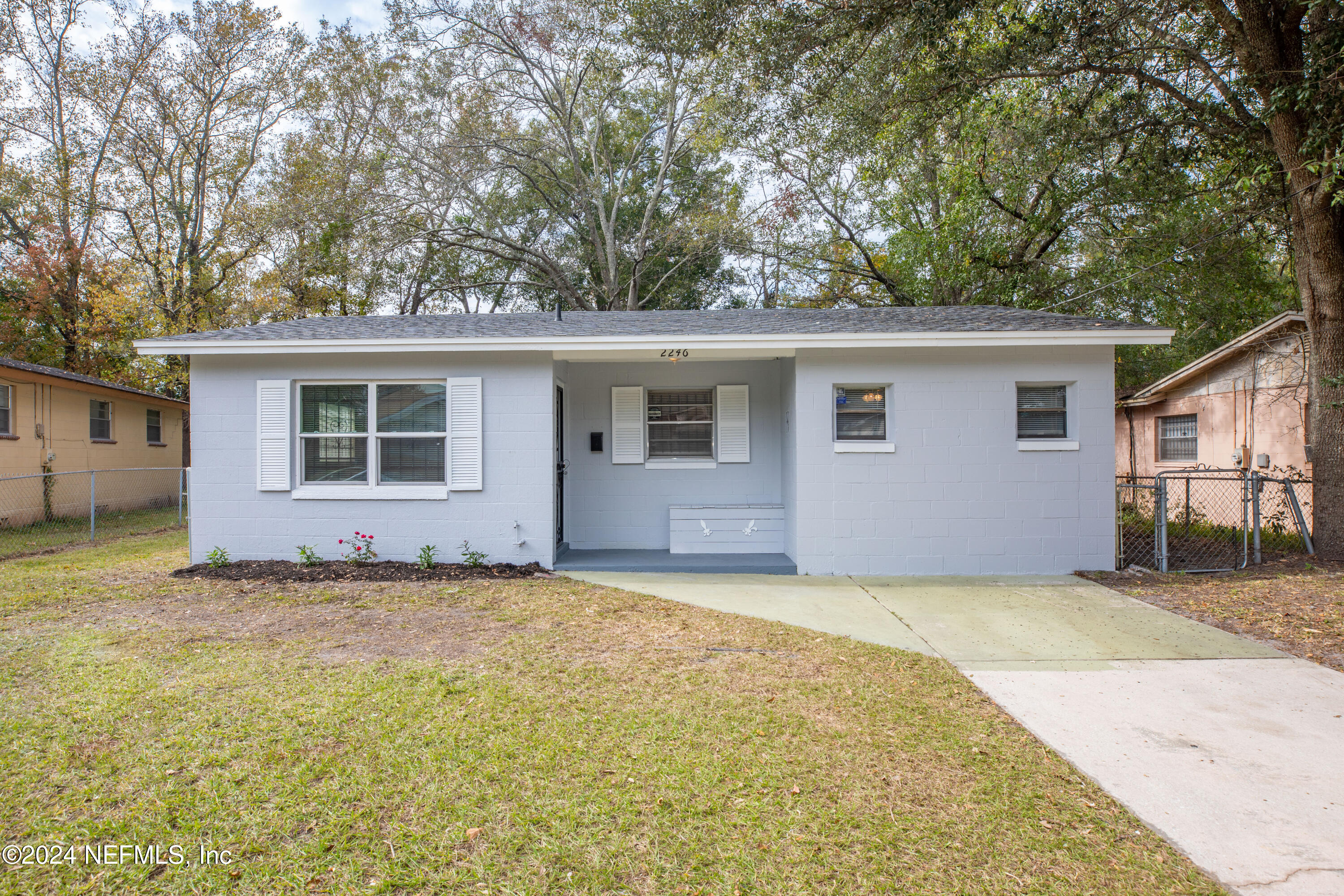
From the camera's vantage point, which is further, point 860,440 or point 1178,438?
point 1178,438

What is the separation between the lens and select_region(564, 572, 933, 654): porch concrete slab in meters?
5.27

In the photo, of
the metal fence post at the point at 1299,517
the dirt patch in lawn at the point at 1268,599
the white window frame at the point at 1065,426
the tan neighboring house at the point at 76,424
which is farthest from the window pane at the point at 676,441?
the tan neighboring house at the point at 76,424

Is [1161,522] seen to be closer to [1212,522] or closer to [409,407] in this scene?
[1212,522]

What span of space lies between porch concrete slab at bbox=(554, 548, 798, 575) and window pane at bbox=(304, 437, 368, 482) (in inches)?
97.2

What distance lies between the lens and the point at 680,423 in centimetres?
885

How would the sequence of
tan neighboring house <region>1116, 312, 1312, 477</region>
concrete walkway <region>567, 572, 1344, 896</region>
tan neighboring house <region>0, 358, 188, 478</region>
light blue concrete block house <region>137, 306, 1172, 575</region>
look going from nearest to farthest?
concrete walkway <region>567, 572, 1344, 896</region> → light blue concrete block house <region>137, 306, 1172, 575</region> → tan neighboring house <region>1116, 312, 1312, 477</region> → tan neighboring house <region>0, 358, 188, 478</region>

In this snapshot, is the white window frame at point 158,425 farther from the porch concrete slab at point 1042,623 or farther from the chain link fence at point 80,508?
the porch concrete slab at point 1042,623

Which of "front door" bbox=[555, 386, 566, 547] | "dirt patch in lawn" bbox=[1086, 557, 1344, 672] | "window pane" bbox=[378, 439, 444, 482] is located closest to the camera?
"dirt patch in lawn" bbox=[1086, 557, 1344, 672]

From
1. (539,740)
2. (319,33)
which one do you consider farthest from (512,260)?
(539,740)

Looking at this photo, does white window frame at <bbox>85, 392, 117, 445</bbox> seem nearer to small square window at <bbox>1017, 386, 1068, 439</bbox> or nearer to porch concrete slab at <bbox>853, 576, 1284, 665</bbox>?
porch concrete slab at <bbox>853, 576, 1284, 665</bbox>

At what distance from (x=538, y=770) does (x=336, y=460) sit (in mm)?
5840

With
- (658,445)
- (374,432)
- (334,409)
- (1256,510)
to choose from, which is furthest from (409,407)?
(1256,510)

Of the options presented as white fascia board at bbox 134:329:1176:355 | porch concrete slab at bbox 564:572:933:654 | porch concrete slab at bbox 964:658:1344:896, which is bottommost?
porch concrete slab at bbox 964:658:1344:896

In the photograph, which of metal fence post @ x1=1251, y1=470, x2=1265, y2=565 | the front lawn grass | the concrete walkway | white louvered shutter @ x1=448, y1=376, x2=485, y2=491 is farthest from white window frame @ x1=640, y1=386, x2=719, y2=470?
metal fence post @ x1=1251, y1=470, x2=1265, y2=565
